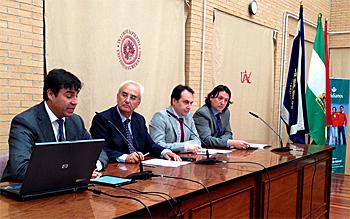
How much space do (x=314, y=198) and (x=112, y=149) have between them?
187cm

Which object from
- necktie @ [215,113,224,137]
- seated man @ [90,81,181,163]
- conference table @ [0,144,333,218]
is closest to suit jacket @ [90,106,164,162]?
seated man @ [90,81,181,163]

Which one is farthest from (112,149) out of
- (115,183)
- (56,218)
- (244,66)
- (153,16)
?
(244,66)

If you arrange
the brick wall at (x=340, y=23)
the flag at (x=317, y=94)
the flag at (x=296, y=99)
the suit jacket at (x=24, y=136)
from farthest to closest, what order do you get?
1. the brick wall at (x=340, y=23)
2. the flag at (x=317, y=94)
3. the flag at (x=296, y=99)
4. the suit jacket at (x=24, y=136)

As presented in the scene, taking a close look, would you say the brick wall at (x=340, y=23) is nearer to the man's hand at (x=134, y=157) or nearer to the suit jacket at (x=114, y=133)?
the suit jacket at (x=114, y=133)

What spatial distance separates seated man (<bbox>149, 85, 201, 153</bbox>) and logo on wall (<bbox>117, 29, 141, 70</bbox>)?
0.90 meters

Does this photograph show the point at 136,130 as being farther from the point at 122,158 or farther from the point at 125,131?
the point at 122,158

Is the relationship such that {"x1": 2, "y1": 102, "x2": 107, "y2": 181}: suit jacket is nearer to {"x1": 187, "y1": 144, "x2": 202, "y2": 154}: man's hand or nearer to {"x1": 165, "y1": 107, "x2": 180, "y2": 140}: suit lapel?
{"x1": 187, "y1": 144, "x2": 202, "y2": 154}: man's hand

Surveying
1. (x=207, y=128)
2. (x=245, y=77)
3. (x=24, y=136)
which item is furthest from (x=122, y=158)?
(x=245, y=77)

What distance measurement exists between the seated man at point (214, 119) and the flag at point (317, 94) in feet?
7.66

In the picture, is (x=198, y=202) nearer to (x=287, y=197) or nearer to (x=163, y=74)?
(x=287, y=197)

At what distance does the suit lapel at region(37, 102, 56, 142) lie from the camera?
2.07m

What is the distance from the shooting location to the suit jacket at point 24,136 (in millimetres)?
1904

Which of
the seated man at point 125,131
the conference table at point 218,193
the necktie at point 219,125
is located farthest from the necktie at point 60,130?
the necktie at point 219,125

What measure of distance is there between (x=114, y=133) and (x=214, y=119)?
141 centimetres
